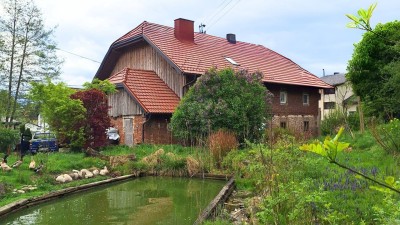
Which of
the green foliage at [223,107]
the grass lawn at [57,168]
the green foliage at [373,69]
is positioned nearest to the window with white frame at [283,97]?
the green foliage at [373,69]

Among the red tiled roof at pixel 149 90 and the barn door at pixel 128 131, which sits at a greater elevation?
the red tiled roof at pixel 149 90

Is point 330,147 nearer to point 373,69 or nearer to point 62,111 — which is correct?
point 62,111

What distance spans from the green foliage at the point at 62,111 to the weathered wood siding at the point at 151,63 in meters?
6.03

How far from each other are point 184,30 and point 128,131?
27.2 ft


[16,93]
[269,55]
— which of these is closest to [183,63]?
[269,55]

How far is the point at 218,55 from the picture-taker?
25.6 m

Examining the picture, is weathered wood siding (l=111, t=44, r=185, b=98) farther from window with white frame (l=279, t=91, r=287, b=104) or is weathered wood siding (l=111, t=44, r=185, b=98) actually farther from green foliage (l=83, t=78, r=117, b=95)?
window with white frame (l=279, t=91, r=287, b=104)

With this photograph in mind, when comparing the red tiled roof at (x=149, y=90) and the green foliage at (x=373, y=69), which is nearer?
the green foliage at (x=373, y=69)

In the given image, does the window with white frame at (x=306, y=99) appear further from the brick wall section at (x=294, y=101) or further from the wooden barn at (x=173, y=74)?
the brick wall section at (x=294, y=101)

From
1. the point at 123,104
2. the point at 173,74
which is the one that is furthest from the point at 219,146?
the point at 173,74

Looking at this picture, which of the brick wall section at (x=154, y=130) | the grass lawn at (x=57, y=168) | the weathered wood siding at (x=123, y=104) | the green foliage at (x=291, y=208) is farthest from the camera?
the weathered wood siding at (x=123, y=104)

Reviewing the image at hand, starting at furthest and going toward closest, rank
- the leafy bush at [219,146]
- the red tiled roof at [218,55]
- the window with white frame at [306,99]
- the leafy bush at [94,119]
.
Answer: the window with white frame at [306,99], the red tiled roof at [218,55], the leafy bush at [94,119], the leafy bush at [219,146]

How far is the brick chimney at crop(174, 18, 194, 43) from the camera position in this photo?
25.6 metres

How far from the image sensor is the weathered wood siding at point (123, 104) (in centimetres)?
2097
